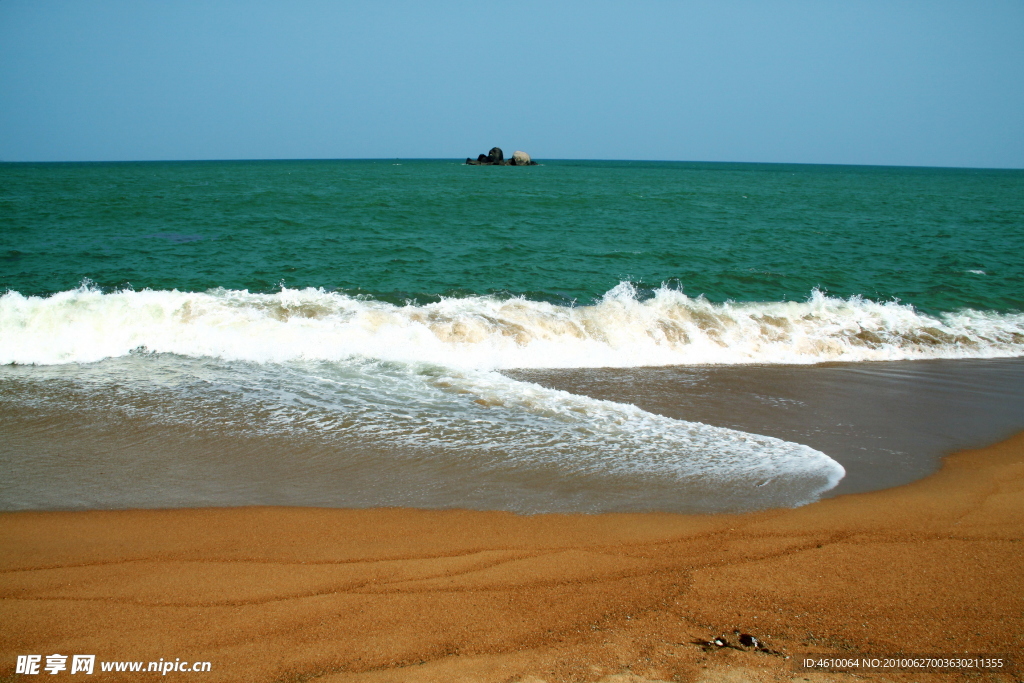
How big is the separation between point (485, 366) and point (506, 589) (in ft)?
17.0

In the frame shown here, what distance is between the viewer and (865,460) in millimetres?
5754

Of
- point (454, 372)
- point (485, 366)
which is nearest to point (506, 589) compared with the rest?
point (454, 372)

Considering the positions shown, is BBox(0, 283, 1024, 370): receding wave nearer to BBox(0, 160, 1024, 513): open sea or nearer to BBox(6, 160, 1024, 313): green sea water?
BBox(0, 160, 1024, 513): open sea

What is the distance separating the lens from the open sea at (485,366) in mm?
5168

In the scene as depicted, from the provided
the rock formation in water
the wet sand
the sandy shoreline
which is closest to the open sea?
the wet sand

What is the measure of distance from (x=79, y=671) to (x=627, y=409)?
5.07m

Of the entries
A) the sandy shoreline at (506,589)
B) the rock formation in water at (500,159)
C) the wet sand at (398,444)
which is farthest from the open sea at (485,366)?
the rock formation in water at (500,159)

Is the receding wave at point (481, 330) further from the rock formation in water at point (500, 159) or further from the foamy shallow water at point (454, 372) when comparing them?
the rock formation in water at point (500, 159)

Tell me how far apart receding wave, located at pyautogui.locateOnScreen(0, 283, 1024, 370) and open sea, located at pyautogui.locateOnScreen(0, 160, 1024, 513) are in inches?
1.9

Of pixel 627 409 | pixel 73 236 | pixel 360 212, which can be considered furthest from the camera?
pixel 360 212

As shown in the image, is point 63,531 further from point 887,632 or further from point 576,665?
point 887,632

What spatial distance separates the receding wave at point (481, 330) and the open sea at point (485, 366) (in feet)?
0.16

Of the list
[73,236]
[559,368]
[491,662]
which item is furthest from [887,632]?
[73,236]

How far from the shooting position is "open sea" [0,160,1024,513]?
5168 millimetres
